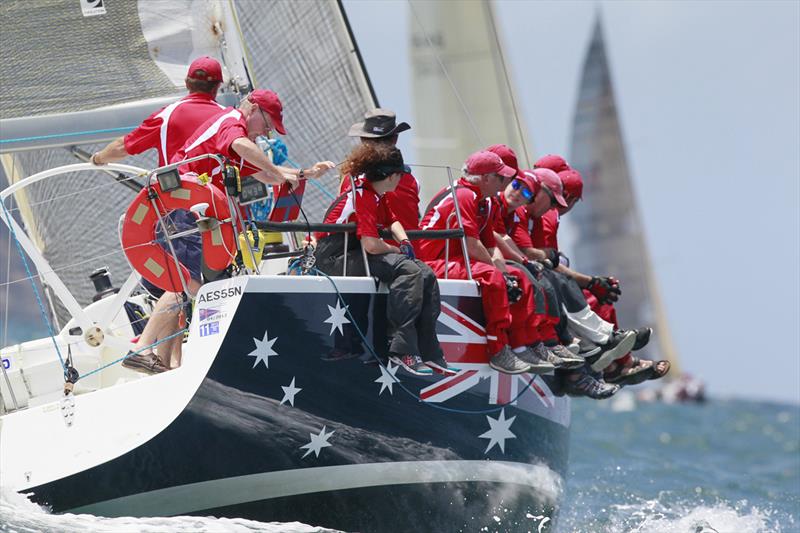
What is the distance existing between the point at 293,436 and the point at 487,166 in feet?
5.90

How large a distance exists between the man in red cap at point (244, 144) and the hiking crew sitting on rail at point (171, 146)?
0.10m

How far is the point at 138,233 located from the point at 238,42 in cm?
225

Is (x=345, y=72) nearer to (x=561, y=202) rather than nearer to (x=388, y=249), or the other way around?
(x=561, y=202)

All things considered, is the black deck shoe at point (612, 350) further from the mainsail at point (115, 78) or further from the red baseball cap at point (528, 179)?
the mainsail at point (115, 78)

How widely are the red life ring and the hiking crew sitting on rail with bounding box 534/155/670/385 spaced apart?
8.25 feet

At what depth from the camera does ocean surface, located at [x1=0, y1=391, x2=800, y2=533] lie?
5461 mm

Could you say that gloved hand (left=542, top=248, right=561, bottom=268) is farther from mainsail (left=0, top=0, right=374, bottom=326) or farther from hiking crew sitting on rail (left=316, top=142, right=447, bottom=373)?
mainsail (left=0, top=0, right=374, bottom=326)

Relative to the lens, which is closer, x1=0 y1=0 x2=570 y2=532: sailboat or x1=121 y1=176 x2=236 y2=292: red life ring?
x1=0 y1=0 x2=570 y2=532: sailboat

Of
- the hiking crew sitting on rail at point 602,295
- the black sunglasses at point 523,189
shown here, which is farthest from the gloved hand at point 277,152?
the hiking crew sitting on rail at point 602,295

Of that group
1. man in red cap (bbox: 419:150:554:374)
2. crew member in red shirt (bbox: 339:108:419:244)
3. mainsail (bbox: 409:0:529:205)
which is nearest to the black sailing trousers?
crew member in red shirt (bbox: 339:108:419:244)

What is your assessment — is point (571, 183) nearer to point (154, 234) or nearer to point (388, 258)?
point (388, 258)

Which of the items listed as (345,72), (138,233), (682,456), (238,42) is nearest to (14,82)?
(238,42)

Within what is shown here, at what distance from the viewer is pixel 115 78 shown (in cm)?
754

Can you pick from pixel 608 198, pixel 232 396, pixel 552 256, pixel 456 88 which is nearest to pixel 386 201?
pixel 232 396
